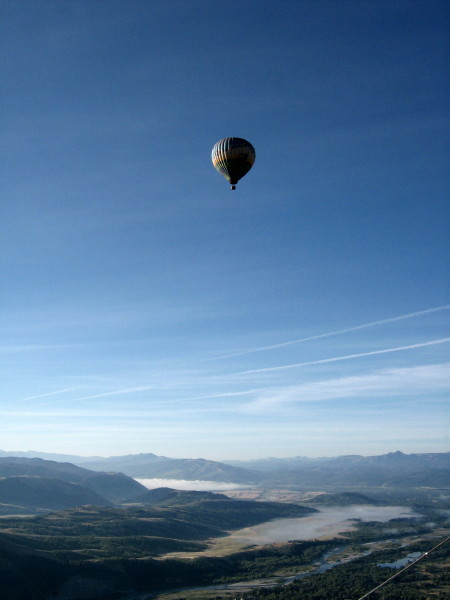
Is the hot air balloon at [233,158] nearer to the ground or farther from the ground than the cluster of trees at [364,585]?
farther from the ground

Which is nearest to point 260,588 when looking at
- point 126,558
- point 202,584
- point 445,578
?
point 202,584

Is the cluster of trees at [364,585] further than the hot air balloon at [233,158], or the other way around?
the cluster of trees at [364,585]

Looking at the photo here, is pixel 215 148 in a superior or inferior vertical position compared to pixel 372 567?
superior

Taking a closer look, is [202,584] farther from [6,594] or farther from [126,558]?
[6,594]

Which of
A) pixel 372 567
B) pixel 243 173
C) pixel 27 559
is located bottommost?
pixel 372 567

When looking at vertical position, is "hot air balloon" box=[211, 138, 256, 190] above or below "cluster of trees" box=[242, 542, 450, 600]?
above

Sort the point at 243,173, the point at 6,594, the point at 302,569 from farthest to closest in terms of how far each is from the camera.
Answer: the point at 302,569, the point at 6,594, the point at 243,173

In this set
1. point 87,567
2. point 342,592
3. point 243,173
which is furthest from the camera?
point 87,567

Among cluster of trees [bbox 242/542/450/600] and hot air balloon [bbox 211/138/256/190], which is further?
cluster of trees [bbox 242/542/450/600]
